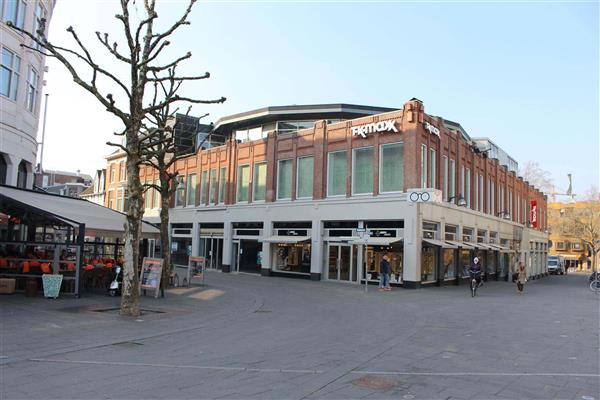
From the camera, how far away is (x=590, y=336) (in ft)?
36.8

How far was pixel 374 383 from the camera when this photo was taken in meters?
6.75

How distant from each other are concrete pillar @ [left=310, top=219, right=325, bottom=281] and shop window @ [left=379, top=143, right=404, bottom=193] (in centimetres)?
443

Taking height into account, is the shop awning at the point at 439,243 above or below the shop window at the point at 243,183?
below

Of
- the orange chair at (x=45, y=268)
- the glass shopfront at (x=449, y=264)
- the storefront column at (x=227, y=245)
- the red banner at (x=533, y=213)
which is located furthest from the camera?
the red banner at (x=533, y=213)

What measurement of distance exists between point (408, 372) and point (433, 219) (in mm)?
18765

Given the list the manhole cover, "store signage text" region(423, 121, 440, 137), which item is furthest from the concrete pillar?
the manhole cover

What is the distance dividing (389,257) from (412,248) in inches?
72.3

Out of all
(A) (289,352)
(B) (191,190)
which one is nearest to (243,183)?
(B) (191,190)

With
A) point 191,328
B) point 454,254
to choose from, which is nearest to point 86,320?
point 191,328

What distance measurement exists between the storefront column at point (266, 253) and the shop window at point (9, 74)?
1567cm

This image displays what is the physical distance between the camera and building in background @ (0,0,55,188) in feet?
63.9

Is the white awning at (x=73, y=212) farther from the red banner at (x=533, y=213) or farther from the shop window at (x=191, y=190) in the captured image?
the red banner at (x=533, y=213)

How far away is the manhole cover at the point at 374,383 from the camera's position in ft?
21.6

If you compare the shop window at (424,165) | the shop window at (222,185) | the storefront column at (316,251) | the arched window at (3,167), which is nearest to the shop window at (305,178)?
the storefront column at (316,251)
